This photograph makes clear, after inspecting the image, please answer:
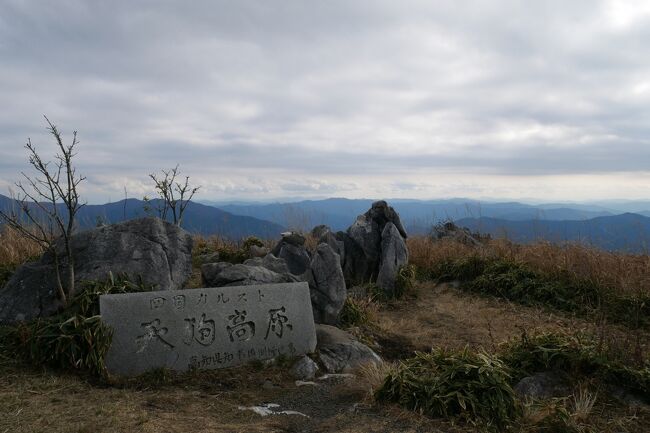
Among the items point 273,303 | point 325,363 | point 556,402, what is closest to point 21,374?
point 273,303

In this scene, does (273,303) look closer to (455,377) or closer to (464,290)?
(455,377)

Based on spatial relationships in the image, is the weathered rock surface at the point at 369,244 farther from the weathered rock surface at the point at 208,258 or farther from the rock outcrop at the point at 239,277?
the rock outcrop at the point at 239,277

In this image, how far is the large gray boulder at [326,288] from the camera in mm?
7316

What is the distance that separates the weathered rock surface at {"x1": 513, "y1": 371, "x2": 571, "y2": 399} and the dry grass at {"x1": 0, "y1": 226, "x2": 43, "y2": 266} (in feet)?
24.7

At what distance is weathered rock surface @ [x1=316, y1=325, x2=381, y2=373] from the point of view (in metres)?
5.66

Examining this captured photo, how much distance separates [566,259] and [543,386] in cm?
597

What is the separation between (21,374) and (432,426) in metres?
3.82

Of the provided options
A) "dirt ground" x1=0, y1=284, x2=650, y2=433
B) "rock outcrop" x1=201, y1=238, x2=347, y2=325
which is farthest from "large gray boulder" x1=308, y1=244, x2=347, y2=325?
"dirt ground" x1=0, y1=284, x2=650, y2=433

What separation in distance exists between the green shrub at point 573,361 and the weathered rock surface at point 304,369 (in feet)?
6.99

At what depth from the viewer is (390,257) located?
10.2 metres

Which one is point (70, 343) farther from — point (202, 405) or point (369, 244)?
point (369, 244)

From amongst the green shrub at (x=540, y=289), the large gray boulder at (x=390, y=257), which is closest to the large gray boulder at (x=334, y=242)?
the large gray boulder at (x=390, y=257)

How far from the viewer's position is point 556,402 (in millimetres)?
4113

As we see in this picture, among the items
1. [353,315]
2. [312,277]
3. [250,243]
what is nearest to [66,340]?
[312,277]
